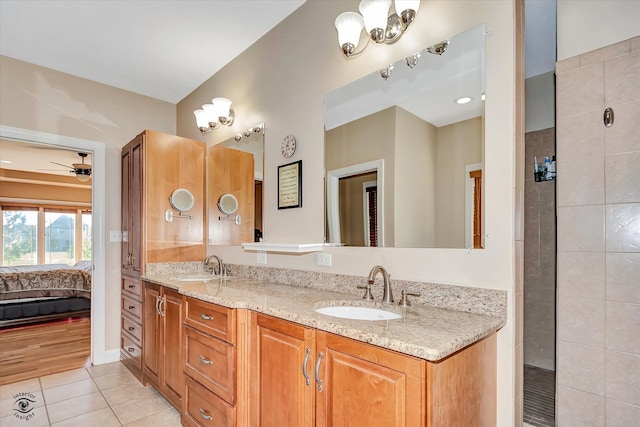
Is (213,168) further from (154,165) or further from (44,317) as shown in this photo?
(44,317)

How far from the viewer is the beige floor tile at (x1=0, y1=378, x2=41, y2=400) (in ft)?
8.51

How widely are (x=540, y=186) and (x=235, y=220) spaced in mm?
2779

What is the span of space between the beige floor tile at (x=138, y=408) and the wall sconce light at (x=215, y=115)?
2271 millimetres

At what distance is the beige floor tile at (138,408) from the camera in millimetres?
2283

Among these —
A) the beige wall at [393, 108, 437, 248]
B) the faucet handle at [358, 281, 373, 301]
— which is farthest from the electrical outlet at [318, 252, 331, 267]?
the beige wall at [393, 108, 437, 248]

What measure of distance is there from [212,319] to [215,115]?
6.29 feet

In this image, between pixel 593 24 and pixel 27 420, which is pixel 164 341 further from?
pixel 593 24

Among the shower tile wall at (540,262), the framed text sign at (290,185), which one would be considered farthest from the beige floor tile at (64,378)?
the shower tile wall at (540,262)

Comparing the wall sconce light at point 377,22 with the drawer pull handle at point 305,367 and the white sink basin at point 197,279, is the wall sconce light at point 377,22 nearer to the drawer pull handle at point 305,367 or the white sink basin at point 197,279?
the drawer pull handle at point 305,367

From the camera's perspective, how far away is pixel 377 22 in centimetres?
170

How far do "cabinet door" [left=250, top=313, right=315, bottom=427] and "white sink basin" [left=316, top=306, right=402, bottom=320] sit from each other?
0.22 metres

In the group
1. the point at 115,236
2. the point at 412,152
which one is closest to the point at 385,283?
the point at 412,152

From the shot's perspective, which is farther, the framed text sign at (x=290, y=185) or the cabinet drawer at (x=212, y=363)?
the framed text sign at (x=290, y=185)

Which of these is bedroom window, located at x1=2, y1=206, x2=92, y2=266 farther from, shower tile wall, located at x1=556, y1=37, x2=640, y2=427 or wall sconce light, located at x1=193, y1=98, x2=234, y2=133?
shower tile wall, located at x1=556, y1=37, x2=640, y2=427
